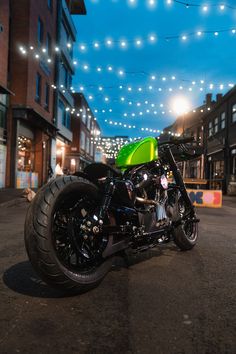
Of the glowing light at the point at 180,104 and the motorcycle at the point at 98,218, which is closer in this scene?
the motorcycle at the point at 98,218

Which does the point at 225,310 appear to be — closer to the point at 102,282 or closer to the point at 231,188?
the point at 102,282

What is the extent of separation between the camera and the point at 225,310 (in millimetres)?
2615

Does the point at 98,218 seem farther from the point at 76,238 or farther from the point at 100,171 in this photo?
the point at 100,171

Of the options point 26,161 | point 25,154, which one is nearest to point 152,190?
point 25,154

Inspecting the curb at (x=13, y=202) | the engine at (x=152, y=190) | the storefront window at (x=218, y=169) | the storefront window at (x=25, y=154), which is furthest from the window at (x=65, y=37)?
the engine at (x=152, y=190)

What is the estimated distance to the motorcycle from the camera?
8.79 ft

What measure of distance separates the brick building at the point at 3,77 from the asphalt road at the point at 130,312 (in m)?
13.9

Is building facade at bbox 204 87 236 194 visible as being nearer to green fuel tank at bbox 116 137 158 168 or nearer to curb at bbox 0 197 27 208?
curb at bbox 0 197 27 208

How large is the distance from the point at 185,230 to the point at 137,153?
1.64 meters

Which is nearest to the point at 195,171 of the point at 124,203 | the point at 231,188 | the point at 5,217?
the point at 231,188

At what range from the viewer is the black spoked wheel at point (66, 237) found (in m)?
2.63

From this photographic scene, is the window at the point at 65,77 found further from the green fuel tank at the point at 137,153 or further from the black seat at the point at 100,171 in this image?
the black seat at the point at 100,171

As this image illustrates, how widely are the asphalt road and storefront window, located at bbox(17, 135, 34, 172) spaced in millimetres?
19545

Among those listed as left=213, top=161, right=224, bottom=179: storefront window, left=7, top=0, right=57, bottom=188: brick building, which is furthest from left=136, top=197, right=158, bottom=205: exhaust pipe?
left=213, top=161, right=224, bottom=179: storefront window
